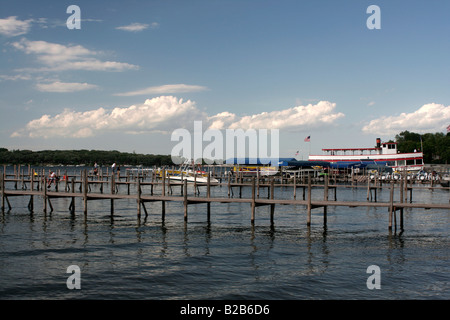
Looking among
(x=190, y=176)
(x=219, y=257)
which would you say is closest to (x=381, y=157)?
(x=190, y=176)

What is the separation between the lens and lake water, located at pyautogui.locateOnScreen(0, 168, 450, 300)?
16.5m

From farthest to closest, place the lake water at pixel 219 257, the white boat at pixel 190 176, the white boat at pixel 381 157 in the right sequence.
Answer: the white boat at pixel 381 157 → the white boat at pixel 190 176 → the lake water at pixel 219 257

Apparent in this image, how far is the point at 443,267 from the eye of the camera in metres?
19.8

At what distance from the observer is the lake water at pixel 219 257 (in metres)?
16.5

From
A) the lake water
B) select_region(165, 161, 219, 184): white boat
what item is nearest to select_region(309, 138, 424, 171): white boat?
select_region(165, 161, 219, 184): white boat

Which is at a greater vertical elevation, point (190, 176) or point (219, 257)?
point (190, 176)

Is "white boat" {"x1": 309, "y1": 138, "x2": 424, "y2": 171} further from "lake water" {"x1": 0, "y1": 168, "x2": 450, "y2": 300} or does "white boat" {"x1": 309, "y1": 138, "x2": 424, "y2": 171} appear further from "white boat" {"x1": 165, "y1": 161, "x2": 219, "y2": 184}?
"lake water" {"x1": 0, "y1": 168, "x2": 450, "y2": 300}

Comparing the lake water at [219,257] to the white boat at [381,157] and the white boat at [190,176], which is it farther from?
the white boat at [381,157]

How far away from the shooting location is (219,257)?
70.0 feet

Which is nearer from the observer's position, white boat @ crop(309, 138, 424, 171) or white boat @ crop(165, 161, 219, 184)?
white boat @ crop(165, 161, 219, 184)

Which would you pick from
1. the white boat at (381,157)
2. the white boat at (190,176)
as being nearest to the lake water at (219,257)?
the white boat at (190,176)

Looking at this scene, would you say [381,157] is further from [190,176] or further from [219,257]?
[219,257]
